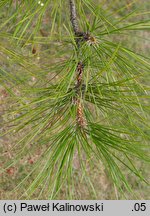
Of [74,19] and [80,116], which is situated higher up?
[74,19]

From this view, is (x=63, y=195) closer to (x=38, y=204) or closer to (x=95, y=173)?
(x=95, y=173)

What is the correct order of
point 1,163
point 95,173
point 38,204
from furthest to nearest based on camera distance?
point 95,173 → point 1,163 → point 38,204

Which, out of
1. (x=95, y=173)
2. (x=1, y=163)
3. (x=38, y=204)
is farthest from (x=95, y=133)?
(x=95, y=173)

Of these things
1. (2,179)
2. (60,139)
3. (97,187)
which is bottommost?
(97,187)

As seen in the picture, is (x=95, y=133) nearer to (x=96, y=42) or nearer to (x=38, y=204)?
(x=96, y=42)

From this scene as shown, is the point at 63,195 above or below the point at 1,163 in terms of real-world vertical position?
below

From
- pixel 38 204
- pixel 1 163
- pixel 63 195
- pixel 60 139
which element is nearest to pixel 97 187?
pixel 63 195

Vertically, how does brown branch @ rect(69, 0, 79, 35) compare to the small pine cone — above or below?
above

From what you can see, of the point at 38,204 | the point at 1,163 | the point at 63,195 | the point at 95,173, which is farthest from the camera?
the point at 95,173

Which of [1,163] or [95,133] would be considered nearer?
[95,133]

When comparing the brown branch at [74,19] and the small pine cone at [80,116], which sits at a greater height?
the brown branch at [74,19]
